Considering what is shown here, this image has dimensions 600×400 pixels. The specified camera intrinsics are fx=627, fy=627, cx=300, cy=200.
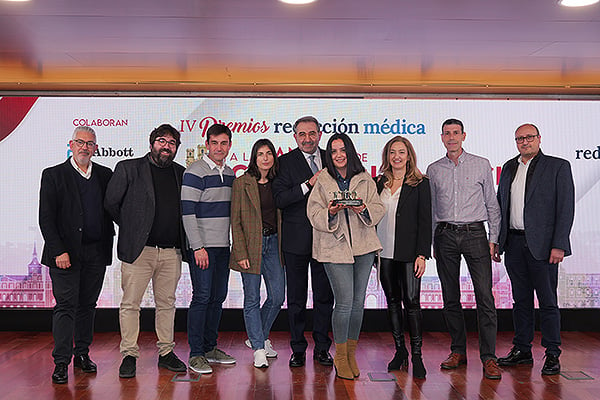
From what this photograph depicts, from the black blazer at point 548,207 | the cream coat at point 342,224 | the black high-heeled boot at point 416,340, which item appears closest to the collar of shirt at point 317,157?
the cream coat at point 342,224

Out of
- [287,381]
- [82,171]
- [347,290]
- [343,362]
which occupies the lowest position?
[287,381]

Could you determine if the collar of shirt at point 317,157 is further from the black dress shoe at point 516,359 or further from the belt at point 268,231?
the black dress shoe at point 516,359

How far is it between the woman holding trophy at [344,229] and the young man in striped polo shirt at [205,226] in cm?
68

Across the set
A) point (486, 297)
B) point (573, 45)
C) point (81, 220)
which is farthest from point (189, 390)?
point (573, 45)

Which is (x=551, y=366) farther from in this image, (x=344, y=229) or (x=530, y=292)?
(x=344, y=229)

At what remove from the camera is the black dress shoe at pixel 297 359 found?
14.2 feet

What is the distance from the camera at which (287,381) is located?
4.00 m

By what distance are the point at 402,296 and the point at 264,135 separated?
2268 millimetres

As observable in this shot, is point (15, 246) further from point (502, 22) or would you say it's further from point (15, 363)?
point (502, 22)

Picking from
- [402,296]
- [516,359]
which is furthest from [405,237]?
[516,359]

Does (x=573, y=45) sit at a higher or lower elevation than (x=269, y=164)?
higher

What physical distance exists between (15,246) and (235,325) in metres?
2.12

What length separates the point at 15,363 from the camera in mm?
4543

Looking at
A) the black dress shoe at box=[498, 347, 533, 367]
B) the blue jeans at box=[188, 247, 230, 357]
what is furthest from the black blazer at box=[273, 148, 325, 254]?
the black dress shoe at box=[498, 347, 533, 367]
